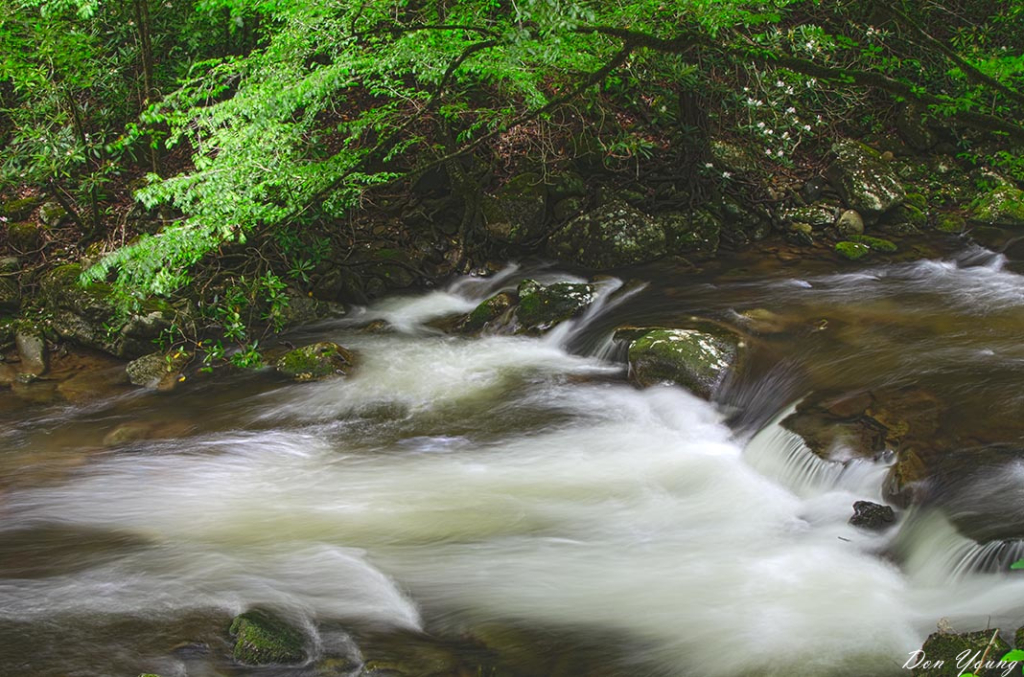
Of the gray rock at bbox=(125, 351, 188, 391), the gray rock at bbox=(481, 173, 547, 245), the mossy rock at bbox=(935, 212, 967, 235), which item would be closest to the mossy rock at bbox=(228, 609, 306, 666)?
the gray rock at bbox=(125, 351, 188, 391)

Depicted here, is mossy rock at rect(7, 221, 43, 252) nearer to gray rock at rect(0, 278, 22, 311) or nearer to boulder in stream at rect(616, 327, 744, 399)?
gray rock at rect(0, 278, 22, 311)

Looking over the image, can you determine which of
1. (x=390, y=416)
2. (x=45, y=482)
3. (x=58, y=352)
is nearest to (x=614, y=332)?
(x=390, y=416)

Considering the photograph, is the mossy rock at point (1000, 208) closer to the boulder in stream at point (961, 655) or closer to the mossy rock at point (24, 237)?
the boulder in stream at point (961, 655)

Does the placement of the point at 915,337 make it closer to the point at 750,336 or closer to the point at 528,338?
the point at 750,336

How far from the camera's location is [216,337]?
910cm

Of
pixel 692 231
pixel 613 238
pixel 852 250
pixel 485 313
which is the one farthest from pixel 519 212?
pixel 852 250

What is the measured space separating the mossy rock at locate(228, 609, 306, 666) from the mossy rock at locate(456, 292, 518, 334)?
196 inches

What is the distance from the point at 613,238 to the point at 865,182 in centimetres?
333

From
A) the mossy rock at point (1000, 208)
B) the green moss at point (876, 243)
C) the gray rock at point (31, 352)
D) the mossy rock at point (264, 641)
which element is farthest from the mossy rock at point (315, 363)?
the mossy rock at point (1000, 208)

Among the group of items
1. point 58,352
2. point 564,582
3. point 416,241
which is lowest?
point 564,582

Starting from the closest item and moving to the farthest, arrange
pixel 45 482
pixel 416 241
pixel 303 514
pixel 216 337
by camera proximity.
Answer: pixel 303 514, pixel 45 482, pixel 216 337, pixel 416 241

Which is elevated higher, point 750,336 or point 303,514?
point 750,336

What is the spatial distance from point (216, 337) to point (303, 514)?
3952 mm

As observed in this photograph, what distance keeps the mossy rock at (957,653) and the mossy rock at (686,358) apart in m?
3.42
